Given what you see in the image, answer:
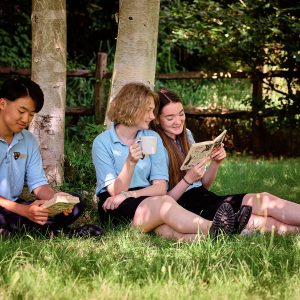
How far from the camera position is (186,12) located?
10.5 m

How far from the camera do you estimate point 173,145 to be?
507 cm

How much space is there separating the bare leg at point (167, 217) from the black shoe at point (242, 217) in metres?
0.16

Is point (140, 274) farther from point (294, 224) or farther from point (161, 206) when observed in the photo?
point (294, 224)

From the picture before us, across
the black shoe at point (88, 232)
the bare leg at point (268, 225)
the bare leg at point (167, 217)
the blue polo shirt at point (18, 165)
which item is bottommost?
the black shoe at point (88, 232)

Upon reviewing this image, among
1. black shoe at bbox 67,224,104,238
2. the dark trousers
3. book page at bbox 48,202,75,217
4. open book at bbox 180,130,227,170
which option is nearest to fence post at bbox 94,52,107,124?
open book at bbox 180,130,227,170

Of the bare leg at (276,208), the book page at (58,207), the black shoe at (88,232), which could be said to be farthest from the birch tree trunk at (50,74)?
the bare leg at (276,208)

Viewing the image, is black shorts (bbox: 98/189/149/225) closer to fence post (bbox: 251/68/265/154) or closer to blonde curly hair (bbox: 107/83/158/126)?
blonde curly hair (bbox: 107/83/158/126)

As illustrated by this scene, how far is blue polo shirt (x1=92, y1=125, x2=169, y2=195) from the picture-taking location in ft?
15.7

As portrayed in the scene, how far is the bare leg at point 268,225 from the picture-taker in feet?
15.2

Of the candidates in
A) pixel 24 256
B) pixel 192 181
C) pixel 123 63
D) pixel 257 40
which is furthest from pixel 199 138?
pixel 24 256

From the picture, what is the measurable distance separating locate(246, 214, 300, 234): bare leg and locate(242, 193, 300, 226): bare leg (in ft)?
0.08

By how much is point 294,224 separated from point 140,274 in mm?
1635

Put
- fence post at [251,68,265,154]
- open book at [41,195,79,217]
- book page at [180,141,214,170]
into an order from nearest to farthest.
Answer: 1. open book at [41,195,79,217]
2. book page at [180,141,214,170]
3. fence post at [251,68,265,154]

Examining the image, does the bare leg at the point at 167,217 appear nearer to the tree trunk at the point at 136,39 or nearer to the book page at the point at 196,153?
the book page at the point at 196,153
